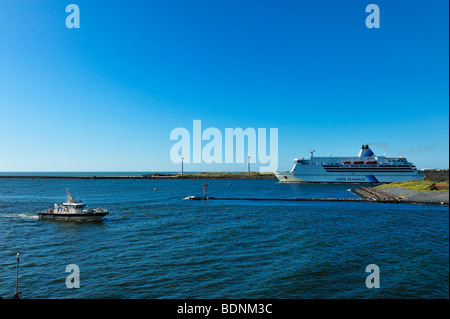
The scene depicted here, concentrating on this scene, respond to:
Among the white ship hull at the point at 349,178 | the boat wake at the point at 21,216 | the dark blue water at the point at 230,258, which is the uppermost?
the white ship hull at the point at 349,178

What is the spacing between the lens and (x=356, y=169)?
129250mm

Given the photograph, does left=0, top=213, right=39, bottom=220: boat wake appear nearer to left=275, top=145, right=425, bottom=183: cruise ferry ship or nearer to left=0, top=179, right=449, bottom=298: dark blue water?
left=0, top=179, right=449, bottom=298: dark blue water

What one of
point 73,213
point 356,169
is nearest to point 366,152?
point 356,169

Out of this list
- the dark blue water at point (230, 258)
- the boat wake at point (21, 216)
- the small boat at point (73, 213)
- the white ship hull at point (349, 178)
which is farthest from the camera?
the white ship hull at point (349, 178)

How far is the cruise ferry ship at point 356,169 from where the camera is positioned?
126 meters

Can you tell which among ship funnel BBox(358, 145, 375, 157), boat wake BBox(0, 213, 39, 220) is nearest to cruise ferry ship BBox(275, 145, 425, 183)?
ship funnel BBox(358, 145, 375, 157)

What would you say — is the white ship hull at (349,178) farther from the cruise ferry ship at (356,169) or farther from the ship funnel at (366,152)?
the ship funnel at (366,152)

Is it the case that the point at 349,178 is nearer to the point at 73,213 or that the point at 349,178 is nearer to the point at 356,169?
the point at 356,169

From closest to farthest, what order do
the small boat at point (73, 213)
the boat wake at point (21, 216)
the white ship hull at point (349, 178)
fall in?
the small boat at point (73, 213)
the boat wake at point (21, 216)
the white ship hull at point (349, 178)

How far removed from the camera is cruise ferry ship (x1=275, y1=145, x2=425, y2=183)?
126m

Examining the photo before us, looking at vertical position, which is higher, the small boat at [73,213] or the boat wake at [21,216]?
the small boat at [73,213]

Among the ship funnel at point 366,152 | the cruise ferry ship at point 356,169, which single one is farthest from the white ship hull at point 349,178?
the ship funnel at point 366,152
